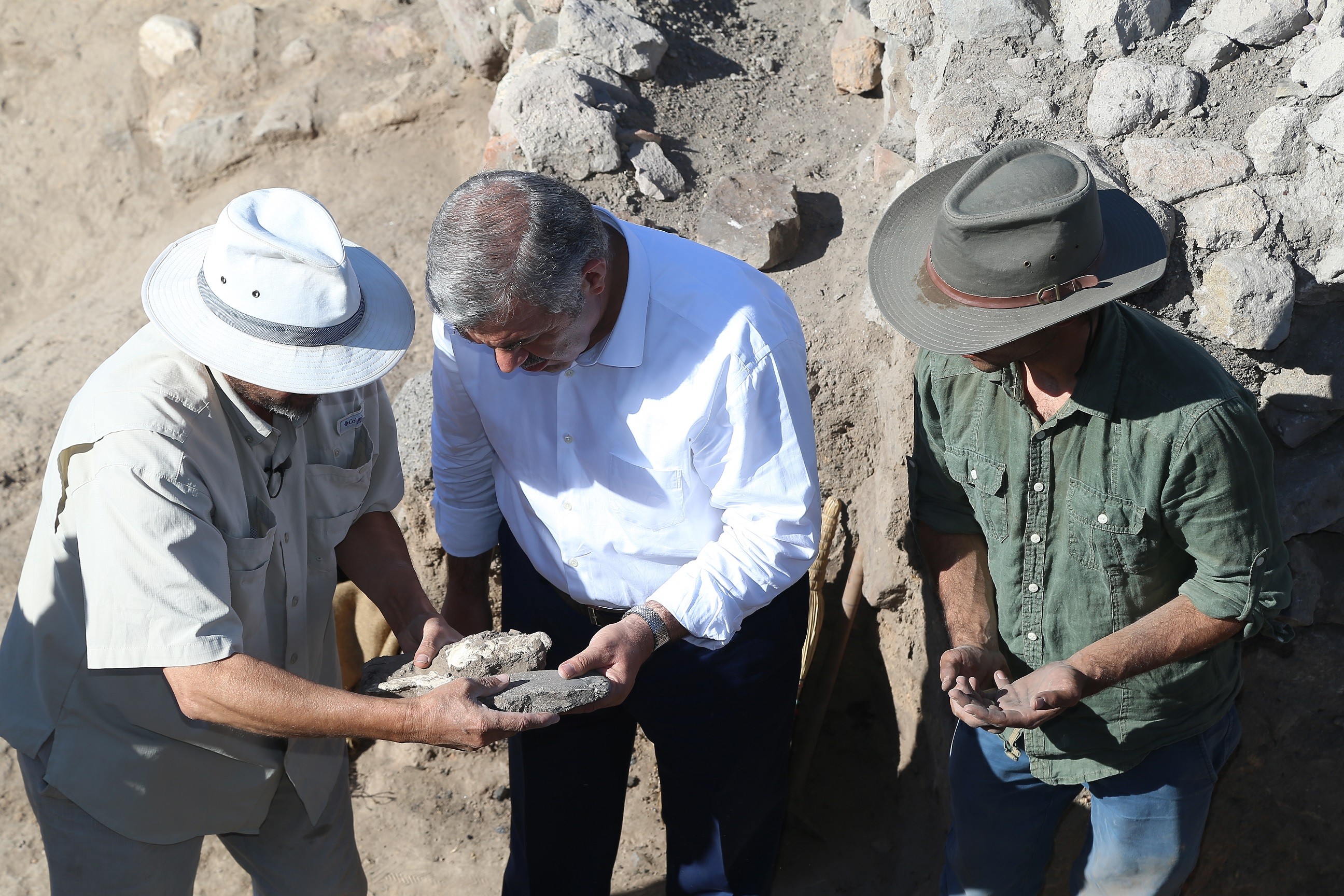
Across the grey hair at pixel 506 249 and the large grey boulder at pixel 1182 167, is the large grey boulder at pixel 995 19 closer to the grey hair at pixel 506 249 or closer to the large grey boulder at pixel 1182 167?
the large grey boulder at pixel 1182 167

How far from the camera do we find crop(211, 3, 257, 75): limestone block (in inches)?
274

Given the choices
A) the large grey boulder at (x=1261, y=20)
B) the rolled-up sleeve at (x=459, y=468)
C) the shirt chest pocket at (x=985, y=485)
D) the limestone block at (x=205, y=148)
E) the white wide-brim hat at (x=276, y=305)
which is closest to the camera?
the white wide-brim hat at (x=276, y=305)

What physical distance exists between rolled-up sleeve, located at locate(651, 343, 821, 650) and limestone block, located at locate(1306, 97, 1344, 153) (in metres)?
1.94

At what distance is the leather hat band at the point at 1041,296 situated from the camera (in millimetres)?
2104

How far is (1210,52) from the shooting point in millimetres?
3516

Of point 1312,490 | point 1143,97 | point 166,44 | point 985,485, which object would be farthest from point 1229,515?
point 166,44

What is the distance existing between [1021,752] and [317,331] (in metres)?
2.03

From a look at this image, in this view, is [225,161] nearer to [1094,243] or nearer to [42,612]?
[42,612]

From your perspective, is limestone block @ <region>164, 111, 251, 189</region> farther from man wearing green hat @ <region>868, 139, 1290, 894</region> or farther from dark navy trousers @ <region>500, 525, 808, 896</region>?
man wearing green hat @ <region>868, 139, 1290, 894</region>

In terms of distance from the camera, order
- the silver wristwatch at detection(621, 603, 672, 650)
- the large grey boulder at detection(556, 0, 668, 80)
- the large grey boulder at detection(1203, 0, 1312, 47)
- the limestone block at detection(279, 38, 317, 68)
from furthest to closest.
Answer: the limestone block at detection(279, 38, 317, 68) < the large grey boulder at detection(556, 0, 668, 80) < the large grey boulder at detection(1203, 0, 1312, 47) < the silver wristwatch at detection(621, 603, 672, 650)

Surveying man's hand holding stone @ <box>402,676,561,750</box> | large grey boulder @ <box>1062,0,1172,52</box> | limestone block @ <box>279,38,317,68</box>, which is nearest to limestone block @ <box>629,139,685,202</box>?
large grey boulder @ <box>1062,0,1172,52</box>

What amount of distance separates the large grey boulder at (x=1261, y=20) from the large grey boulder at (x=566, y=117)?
2.47 meters

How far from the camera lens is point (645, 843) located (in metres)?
4.20

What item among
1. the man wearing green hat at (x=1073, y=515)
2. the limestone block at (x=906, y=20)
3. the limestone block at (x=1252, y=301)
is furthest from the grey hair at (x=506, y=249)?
the limestone block at (x=906, y=20)
